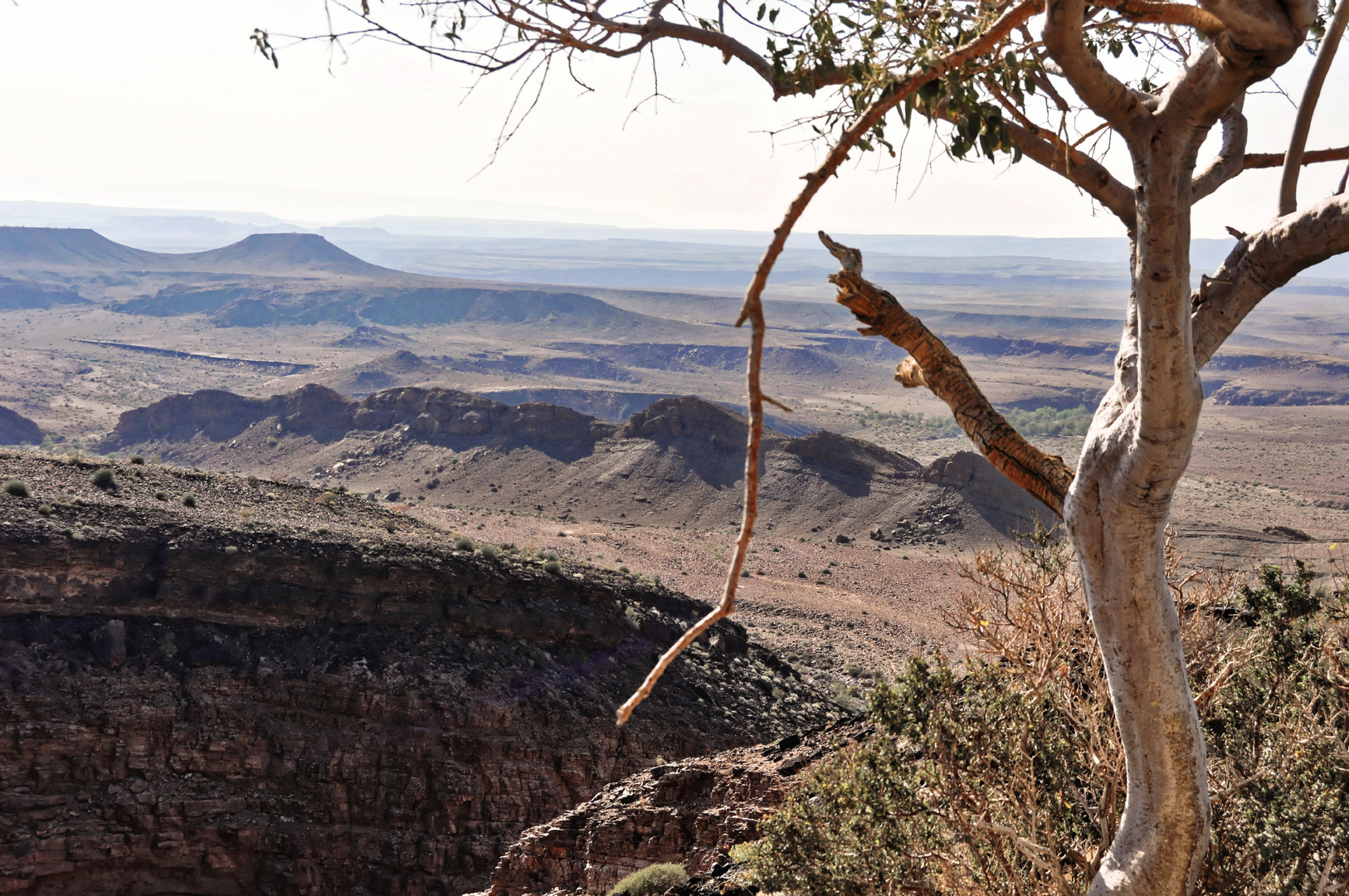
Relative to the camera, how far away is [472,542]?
1902cm

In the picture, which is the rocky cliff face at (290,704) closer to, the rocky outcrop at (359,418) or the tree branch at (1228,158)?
the tree branch at (1228,158)

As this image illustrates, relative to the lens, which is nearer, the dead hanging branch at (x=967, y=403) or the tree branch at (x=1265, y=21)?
the tree branch at (x=1265, y=21)

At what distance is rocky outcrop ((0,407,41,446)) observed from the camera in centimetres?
5753

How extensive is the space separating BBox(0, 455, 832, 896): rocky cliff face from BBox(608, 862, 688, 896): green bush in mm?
5213

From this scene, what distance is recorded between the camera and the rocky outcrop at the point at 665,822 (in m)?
9.02

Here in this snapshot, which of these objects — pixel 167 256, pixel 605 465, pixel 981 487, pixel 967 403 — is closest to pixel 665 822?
pixel 967 403

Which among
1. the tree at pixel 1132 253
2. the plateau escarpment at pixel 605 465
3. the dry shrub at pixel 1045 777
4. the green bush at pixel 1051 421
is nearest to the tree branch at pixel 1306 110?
the tree at pixel 1132 253

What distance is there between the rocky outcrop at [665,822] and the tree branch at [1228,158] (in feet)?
19.8

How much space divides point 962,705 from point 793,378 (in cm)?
10885

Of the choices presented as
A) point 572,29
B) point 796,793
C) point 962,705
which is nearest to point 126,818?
point 796,793

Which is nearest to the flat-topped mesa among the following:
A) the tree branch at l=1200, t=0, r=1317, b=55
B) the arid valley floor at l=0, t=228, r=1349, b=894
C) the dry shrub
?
the arid valley floor at l=0, t=228, r=1349, b=894

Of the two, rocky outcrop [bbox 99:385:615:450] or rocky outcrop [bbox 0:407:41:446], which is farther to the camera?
rocky outcrop [bbox 0:407:41:446]

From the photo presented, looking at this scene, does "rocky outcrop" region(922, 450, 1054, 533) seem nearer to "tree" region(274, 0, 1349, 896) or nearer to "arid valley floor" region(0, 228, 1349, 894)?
"arid valley floor" region(0, 228, 1349, 894)

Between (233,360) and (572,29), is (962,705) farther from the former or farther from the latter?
(233,360)
